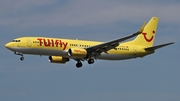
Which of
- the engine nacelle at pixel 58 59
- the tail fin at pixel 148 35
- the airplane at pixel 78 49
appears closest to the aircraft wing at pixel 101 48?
the airplane at pixel 78 49

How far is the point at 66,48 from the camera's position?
100562 mm

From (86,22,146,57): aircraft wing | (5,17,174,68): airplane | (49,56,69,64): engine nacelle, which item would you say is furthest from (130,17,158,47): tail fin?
(49,56,69,64): engine nacelle

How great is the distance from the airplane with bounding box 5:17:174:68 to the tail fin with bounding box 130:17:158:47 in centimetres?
25

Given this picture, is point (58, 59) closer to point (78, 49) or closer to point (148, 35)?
point (78, 49)

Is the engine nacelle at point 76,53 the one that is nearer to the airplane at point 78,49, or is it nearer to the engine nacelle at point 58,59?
the airplane at point 78,49

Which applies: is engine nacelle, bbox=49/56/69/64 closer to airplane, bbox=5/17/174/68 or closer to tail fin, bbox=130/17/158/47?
airplane, bbox=5/17/174/68

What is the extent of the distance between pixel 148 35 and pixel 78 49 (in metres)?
18.6

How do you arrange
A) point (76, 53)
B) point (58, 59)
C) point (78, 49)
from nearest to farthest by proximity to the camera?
1. point (76, 53)
2. point (78, 49)
3. point (58, 59)

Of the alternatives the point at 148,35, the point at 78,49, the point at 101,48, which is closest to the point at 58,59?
the point at 78,49

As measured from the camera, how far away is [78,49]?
100 metres

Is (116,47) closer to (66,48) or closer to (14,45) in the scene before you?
(66,48)

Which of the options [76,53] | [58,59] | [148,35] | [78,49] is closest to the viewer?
[76,53]

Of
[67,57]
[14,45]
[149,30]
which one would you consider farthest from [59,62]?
[149,30]

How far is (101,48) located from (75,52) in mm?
4669
